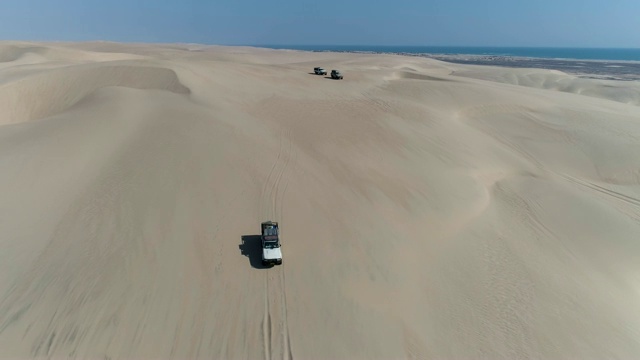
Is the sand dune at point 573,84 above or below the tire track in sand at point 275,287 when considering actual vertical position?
above

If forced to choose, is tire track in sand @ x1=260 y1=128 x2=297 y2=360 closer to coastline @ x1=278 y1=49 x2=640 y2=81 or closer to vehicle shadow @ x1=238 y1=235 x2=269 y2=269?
vehicle shadow @ x1=238 y1=235 x2=269 y2=269

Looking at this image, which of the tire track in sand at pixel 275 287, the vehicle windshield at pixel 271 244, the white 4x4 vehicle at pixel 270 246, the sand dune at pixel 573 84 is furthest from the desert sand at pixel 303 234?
the sand dune at pixel 573 84

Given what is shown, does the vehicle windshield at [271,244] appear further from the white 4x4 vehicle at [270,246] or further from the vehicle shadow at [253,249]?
the vehicle shadow at [253,249]

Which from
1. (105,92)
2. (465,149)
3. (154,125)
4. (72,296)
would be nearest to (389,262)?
(72,296)

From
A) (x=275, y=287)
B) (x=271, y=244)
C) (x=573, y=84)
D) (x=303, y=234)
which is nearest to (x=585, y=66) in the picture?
(x=573, y=84)

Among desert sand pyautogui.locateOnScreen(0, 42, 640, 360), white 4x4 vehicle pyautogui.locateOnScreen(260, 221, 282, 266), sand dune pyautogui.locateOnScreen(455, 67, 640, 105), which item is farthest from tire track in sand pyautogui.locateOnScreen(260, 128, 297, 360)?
sand dune pyautogui.locateOnScreen(455, 67, 640, 105)

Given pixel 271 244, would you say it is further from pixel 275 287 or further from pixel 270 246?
pixel 275 287
